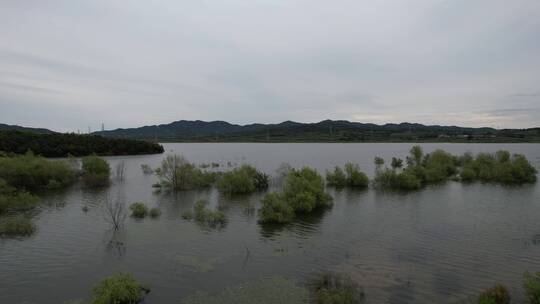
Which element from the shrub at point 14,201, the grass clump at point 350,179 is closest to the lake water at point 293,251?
the shrub at point 14,201

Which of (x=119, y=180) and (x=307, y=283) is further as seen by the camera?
(x=119, y=180)

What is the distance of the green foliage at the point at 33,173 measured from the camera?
35000 millimetres

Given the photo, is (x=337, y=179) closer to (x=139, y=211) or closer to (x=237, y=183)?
(x=237, y=183)

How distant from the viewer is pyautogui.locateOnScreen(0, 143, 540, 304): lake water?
13.6 m

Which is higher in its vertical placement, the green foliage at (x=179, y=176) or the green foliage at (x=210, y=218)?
the green foliage at (x=179, y=176)

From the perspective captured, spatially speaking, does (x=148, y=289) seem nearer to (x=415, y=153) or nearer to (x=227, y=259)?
(x=227, y=259)

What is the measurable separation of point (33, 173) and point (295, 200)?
89.6ft

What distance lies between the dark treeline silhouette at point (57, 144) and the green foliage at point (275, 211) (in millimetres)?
57075

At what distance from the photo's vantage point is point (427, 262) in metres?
15.6

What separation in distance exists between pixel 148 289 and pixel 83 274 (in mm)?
3433

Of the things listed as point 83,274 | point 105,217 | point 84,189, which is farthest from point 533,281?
point 84,189

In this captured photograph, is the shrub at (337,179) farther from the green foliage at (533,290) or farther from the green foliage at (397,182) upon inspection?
the green foliage at (533,290)

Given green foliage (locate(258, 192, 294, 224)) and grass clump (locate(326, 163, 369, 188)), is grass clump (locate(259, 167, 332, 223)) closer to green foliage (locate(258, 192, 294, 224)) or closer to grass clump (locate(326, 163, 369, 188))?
green foliage (locate(258, 192, 294, 224))

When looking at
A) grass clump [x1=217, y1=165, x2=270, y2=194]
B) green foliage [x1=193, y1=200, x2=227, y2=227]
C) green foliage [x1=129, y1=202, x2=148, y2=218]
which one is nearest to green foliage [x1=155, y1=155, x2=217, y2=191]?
grass clump [x1=217, y1=165, x2=270, y2=194]
